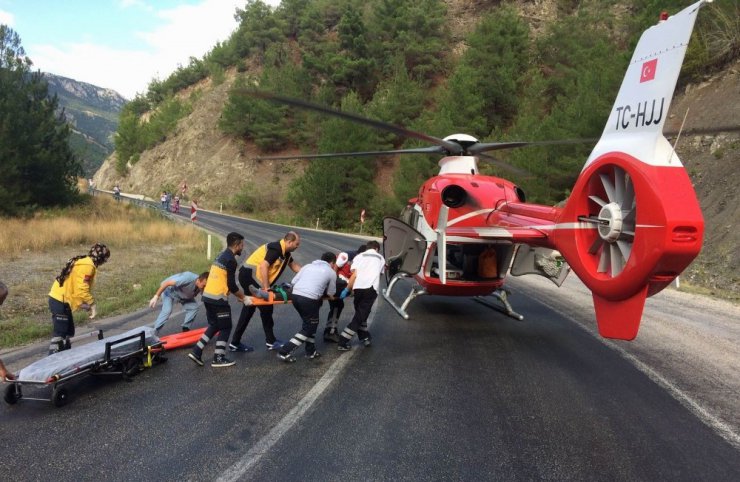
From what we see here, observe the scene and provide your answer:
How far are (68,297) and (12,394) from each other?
1576 mm

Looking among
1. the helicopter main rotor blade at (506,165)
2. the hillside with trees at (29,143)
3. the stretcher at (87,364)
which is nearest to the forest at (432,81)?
the stretcher at (87,364)

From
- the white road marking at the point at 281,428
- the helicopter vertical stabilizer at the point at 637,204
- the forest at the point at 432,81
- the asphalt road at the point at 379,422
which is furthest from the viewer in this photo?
the forest at the point at 432,81

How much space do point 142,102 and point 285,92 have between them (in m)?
59.1

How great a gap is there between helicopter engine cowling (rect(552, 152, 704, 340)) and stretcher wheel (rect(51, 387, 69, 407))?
557cm

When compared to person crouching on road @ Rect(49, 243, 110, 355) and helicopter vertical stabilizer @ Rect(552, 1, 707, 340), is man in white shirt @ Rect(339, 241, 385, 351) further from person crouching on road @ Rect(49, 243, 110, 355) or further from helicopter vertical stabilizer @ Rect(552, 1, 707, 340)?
person crouching on road @ Rect(49, 243, 110, 355)

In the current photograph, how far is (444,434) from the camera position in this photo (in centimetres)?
442

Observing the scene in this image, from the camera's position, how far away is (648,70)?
460 centimetres

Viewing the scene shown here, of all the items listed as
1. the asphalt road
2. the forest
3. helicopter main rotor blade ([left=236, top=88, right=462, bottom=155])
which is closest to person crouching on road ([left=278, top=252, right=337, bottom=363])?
the asphalt road

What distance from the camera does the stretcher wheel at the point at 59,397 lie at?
4816 mm

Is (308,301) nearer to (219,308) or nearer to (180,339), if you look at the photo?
(219,308)

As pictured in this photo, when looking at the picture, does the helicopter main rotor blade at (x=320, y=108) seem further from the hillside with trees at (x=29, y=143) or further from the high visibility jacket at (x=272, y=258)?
the hillside with trees at (x=29, y=143)

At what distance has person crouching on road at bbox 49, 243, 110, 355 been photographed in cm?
611

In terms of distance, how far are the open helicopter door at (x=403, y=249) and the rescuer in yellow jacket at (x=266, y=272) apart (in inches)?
97.6

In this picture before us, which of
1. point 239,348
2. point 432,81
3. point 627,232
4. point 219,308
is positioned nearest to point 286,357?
point 239,348
